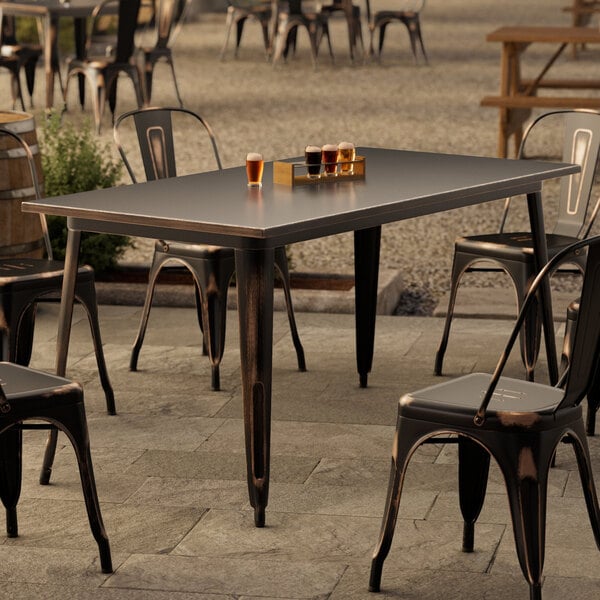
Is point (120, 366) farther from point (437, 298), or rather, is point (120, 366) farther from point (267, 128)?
point (267, 128)

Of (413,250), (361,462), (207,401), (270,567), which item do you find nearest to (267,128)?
(413,250)

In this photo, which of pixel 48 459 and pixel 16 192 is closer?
pixel 48 459

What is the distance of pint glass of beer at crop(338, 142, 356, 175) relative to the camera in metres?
4.04

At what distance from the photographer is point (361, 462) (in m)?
3.80

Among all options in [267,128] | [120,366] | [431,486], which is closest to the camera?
[431,486]

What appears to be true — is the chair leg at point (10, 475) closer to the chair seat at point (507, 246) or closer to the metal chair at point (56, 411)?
the metal chair at point (56, 411)

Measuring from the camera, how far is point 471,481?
3.16 m

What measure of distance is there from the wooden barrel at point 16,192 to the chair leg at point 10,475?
5.40ft

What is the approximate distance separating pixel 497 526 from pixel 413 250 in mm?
3310

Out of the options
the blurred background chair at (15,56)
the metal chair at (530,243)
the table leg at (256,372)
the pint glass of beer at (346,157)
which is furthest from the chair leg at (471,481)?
the blurred background chair at (15,56)

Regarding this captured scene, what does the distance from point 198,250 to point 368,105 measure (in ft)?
22.4

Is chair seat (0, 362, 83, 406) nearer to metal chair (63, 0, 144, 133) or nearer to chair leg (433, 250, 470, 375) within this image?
chair leg (433, 250, 470, 375)

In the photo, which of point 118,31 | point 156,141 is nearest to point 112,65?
point 118,31

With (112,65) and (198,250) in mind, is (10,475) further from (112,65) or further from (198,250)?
(112,65)
